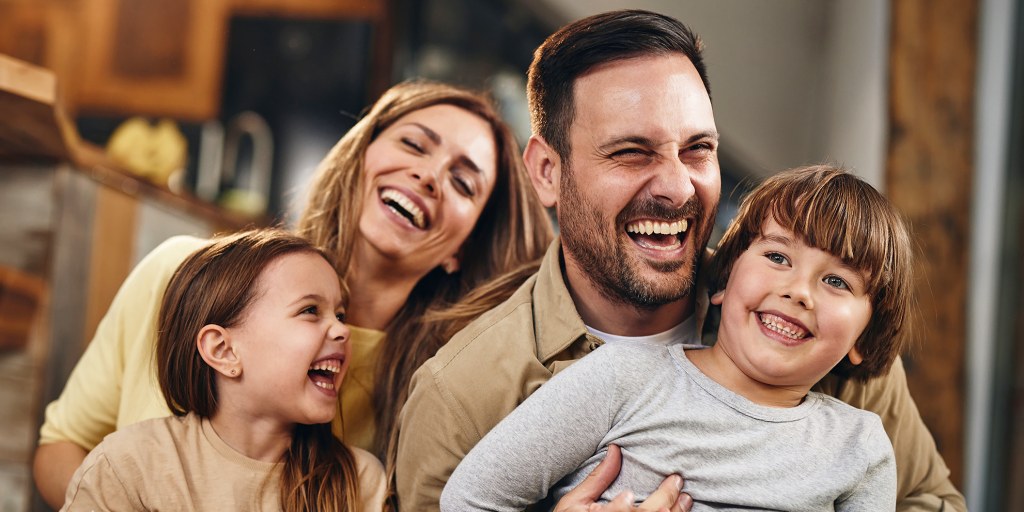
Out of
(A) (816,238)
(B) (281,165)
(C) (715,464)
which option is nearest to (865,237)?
(A) (816,238)

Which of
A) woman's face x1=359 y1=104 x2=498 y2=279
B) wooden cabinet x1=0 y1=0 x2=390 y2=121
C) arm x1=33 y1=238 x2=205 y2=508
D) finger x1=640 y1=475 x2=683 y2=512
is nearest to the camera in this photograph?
finger x1=640 y1=475 x2=683 y2=512

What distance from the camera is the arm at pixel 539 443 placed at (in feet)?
4.38

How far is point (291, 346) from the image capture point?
1472 mm

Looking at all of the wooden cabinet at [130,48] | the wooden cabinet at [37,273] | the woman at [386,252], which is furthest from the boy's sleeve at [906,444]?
the wooden cabinet at [130,48]

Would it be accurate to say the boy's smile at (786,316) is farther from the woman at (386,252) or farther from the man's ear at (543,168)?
the woman at (386,252)

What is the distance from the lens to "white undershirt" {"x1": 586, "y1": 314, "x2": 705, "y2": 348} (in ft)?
5.31

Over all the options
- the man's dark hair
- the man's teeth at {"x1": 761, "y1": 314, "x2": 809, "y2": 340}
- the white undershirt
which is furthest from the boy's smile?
the man's dark hair

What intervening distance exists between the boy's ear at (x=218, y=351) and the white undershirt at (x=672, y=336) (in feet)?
1.83

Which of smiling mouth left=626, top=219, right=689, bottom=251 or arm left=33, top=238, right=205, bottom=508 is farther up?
smiling mouth left=626, top=219, right=689, bottom=251

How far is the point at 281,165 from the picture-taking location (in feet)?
15.8

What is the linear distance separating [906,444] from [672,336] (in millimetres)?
409

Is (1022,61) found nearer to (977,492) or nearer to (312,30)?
(977,492)

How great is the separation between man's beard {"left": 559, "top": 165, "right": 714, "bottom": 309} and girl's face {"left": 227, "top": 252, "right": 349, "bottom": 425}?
1.31 ft

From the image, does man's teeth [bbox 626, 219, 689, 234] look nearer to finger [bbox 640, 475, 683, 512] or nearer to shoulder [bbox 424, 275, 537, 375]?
shoulder [bbox 424, 275, 537, 375]
